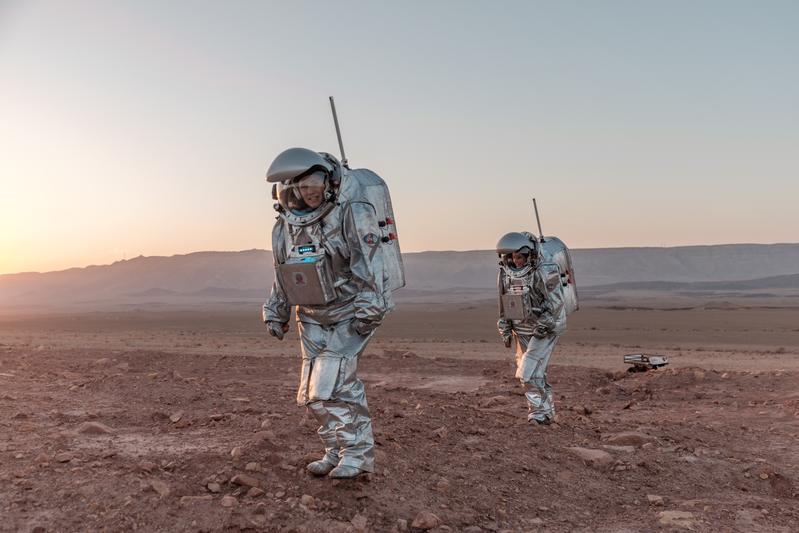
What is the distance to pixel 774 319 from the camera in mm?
41250

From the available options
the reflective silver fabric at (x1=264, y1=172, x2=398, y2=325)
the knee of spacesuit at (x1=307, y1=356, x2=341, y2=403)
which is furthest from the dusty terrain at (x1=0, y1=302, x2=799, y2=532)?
the reflective silver fabric at (x1=264, y1=172, x2=398, y2=325)

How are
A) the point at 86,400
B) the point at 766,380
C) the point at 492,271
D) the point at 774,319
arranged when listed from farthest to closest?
the point at 492,271, the point at 774,319, the point at 766,380, the point at 86,400

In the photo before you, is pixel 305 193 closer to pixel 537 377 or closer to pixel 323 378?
pixel 323 378

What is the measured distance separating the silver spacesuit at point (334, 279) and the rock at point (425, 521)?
26.0 inches

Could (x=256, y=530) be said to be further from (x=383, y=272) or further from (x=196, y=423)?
(x=196, y=423)

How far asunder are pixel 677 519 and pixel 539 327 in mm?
3895

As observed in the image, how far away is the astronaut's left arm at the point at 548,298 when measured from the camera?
9.45 meters

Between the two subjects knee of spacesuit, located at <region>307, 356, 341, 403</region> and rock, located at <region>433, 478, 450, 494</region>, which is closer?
knee of spacesuit, located at <region>307, 356, 341, 403</region>

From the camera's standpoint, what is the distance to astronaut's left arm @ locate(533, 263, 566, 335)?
9.45 metres

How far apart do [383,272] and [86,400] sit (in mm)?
5677

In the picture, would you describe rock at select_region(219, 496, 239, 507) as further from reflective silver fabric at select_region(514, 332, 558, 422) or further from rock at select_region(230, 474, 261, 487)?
reflective silver fabric at select_region(514, 332, 558, 422)

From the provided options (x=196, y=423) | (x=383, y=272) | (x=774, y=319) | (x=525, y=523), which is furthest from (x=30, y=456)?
(x=774, y=319)

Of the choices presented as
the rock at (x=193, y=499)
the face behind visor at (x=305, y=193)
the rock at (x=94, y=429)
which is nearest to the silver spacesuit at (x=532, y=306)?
the face behind visor at (x=305, y=193)

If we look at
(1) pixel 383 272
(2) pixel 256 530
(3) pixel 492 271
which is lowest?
(3) pixel 492 271
